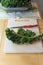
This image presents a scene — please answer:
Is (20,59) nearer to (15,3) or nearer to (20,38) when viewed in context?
(20,38)

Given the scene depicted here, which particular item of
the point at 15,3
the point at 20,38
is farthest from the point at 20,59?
the point at 15,3

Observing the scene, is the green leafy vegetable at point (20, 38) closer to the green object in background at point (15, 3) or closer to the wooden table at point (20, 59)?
the wooden table at point (20, 59)

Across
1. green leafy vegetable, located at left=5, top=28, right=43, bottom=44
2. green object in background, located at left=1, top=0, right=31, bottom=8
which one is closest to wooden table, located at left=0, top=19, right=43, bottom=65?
green leafy vegetable, located at left=5, top=28, right=43, bottom=44

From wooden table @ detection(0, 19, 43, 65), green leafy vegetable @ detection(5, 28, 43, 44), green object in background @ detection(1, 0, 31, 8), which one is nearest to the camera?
wooden table @ detection(0, 19, 43, 65)

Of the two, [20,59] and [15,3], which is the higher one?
[15,3]

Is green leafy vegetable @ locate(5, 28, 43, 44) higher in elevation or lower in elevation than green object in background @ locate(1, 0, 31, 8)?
lower

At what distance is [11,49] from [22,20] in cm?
36

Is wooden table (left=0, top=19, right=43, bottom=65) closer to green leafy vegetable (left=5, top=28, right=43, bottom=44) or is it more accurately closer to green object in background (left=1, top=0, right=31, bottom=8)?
green leafy vegetable (left=5, top=28, right=43, bottom=44)

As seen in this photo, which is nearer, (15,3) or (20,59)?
(20,59)

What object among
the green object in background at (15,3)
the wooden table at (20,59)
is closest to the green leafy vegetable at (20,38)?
the wooden table at (20,59)

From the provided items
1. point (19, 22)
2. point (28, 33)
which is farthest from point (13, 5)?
point (28, 33)

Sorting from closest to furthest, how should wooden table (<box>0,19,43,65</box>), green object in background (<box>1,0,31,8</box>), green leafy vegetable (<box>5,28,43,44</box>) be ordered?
wooden table (<box>0,19,43,65</box>)
green leafy vegetable (<box>5,28,43,44</box>)
green object in background (<box>1,0,31,8</box>)

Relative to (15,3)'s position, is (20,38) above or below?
below

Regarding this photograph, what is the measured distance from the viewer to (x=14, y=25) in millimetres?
1063
